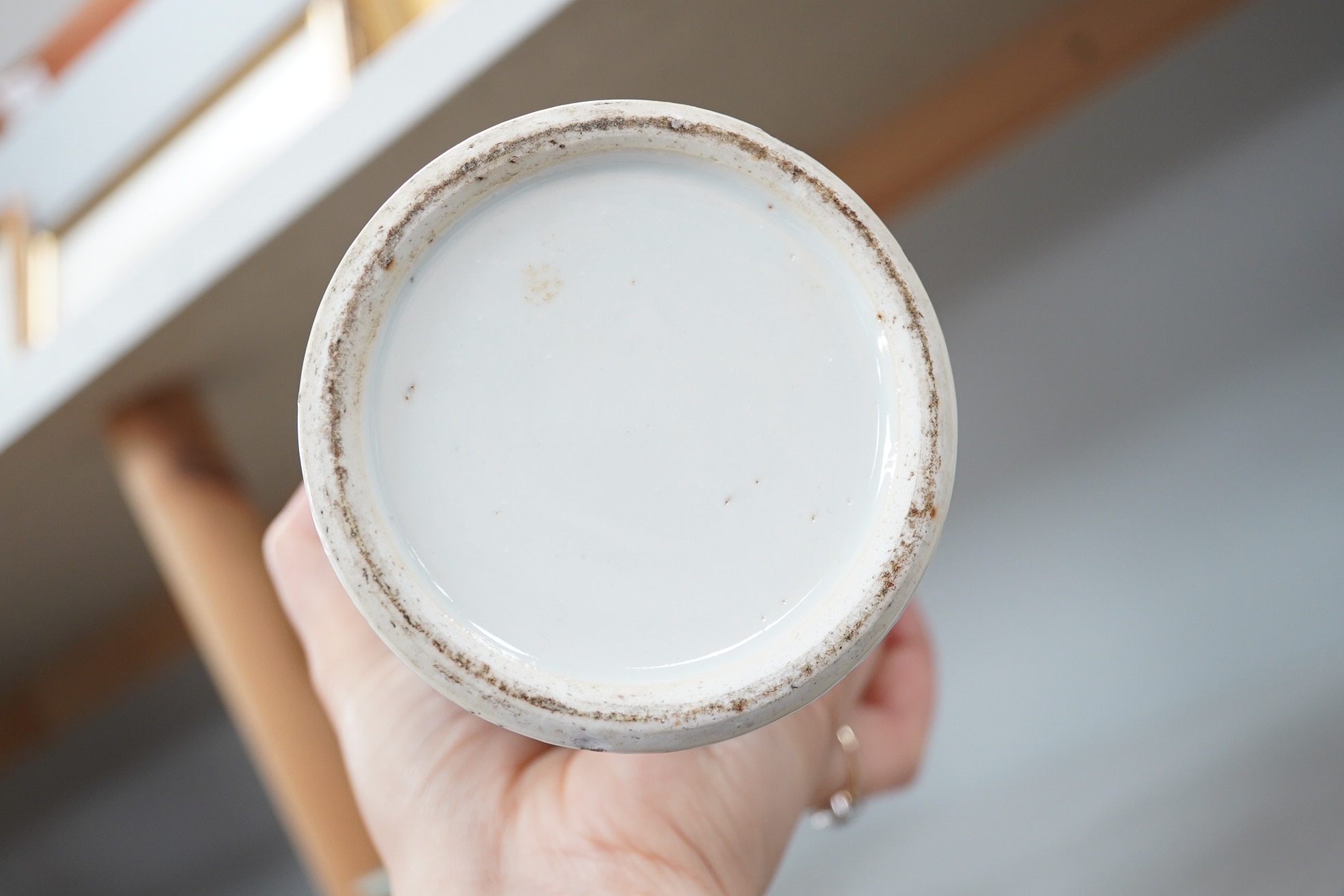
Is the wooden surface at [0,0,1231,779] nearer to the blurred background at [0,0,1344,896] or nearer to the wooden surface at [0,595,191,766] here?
the blurred background at [0,0,1344,896]

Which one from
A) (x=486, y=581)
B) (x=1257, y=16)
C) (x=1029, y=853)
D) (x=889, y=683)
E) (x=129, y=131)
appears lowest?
(x=1029, y=853)

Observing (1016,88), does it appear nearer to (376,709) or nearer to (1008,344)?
(1008,344)

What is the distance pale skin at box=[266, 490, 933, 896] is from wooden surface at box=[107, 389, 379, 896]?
0.11 meters

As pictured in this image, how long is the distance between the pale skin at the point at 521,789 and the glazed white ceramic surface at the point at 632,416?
10cm

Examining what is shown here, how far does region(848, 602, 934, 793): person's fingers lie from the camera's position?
0.52 metres

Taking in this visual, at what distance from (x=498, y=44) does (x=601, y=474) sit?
24 cm

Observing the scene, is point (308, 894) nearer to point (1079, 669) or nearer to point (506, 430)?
point (1079, 669)

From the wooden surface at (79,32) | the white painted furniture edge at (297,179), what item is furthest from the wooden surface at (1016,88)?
the wooden surface at (79,32)

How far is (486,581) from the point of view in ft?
0.88

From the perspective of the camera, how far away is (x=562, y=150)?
270mm

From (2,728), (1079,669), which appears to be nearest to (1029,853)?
(1079,669)

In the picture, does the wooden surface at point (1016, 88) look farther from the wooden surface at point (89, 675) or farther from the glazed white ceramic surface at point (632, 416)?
the wooden surface at point (89, 675)

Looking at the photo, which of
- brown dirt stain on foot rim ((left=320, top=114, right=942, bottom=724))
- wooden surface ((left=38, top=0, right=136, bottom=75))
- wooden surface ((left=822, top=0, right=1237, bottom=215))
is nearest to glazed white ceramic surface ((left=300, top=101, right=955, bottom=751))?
brown dirt stain on foot rim ((left=320, top=114, right=942, bottom=724))

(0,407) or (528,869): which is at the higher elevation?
(0,407)
